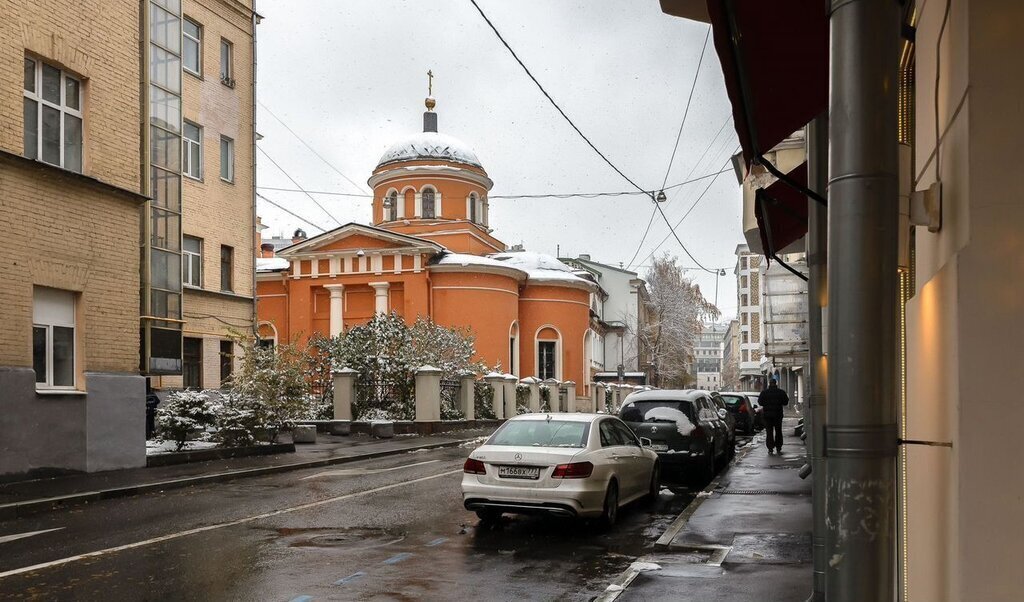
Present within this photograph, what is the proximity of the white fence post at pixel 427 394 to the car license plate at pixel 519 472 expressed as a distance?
2072cm

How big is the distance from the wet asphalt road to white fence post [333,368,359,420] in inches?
647

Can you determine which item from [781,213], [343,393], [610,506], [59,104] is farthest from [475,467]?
[343,393]

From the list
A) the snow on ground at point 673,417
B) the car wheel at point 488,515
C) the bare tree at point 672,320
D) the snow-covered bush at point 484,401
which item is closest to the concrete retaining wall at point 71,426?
the car wheel at point 488,515

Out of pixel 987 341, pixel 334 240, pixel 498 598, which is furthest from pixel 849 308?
pixel 334 240

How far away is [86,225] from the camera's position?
1727 centimetres

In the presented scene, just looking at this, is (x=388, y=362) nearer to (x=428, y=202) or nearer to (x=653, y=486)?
(x=653, y=486)

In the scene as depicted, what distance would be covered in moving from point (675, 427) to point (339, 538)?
7.84 m

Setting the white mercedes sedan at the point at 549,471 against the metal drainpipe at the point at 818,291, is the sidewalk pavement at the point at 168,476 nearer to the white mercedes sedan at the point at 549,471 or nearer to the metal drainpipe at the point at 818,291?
the white mercedes sedan at the point at 549,471

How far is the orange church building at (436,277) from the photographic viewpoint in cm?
4872

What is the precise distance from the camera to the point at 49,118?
55.5 ft

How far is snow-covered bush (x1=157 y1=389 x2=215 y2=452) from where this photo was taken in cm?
1994

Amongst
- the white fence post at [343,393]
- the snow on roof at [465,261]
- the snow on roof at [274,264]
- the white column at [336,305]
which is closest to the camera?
the white fence post at [343,393]

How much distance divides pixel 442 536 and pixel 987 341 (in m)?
8.30

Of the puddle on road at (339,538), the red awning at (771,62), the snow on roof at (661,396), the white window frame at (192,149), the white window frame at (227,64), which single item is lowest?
the puddle on road at (339,538)
